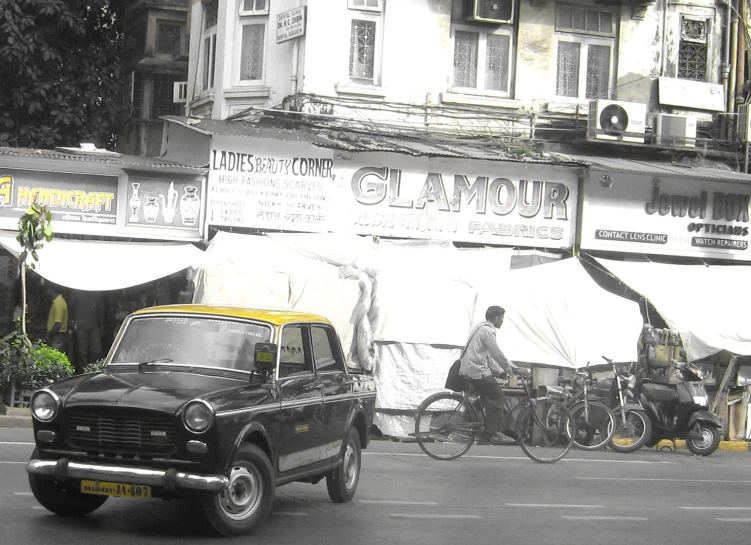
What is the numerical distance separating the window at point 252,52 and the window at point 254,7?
0.79 ft

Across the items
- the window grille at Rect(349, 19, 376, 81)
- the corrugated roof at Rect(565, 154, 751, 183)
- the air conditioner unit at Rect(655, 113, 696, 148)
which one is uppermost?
the window grille at Rect(349, 19, 376, 81)

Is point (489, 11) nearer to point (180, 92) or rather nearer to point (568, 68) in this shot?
point (568, 68)

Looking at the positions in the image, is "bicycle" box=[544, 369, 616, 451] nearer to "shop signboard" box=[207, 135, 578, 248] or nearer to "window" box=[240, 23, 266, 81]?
"shop signboard" box=[207, 135, 578, 248]

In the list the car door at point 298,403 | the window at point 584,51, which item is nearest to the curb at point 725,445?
the window at point 584,51

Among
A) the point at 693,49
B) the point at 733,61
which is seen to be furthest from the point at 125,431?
the point at 733,61

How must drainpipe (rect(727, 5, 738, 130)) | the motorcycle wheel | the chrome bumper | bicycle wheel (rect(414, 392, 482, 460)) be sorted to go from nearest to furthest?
1. the chrome bumper
2. bicycle wheel (rect(414, 392, 482, 460))
3. the motorcycle wheel
4. drainpipe (rect(727, 5, 738, 130))

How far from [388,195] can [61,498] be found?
40.5ft

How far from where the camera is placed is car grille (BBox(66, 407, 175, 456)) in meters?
7.58

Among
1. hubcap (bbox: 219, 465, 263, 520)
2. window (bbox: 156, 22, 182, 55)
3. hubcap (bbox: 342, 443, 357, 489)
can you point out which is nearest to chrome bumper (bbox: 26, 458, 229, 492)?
hubcap (bbox: 219, 465, 263, 520)

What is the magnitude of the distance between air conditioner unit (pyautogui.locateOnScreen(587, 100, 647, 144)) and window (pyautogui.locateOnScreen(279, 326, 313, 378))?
13.2m

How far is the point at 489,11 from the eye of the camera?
21.5 metres

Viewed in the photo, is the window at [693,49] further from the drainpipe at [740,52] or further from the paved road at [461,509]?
the paved road at [461,509]

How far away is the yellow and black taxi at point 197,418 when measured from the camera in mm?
7559

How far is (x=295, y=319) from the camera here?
365 inches
